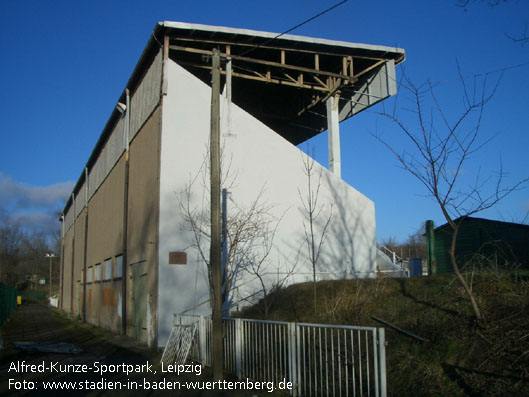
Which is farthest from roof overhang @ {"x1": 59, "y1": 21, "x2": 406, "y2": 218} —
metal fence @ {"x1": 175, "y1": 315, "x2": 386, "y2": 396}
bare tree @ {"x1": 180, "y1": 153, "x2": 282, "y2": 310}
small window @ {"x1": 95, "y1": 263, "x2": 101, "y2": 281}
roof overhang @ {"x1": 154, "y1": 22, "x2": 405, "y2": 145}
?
metal fence @ {"x1": 175, "y1": 315, "x2": 386, "y2": 396}

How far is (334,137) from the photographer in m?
21.6

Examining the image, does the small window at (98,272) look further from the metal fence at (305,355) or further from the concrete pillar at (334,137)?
the metal fence at (305,355)

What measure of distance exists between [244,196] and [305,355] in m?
9.51

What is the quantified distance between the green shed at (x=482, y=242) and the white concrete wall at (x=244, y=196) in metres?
3.24

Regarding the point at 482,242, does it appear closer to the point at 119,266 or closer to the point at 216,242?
the point at 216,242

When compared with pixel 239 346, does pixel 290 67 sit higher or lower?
higher

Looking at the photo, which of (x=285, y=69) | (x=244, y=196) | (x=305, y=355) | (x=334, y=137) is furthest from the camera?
(x=285, y=69)

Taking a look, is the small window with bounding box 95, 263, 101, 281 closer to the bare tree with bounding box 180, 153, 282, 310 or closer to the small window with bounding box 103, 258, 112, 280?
the small window with bounding box 103, 258, 112, 280

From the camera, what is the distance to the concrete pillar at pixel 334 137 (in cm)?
2116

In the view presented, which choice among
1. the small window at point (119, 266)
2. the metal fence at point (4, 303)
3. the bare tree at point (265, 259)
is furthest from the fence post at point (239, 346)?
the metal fence at point (4, 303)

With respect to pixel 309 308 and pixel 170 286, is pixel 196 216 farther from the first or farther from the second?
pixel 309 308

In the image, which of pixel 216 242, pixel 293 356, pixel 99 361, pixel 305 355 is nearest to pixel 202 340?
pixel 216 242

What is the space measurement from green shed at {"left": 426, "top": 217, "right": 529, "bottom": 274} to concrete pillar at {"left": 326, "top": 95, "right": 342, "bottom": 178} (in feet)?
16.9

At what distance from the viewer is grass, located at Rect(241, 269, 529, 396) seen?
6.58m
